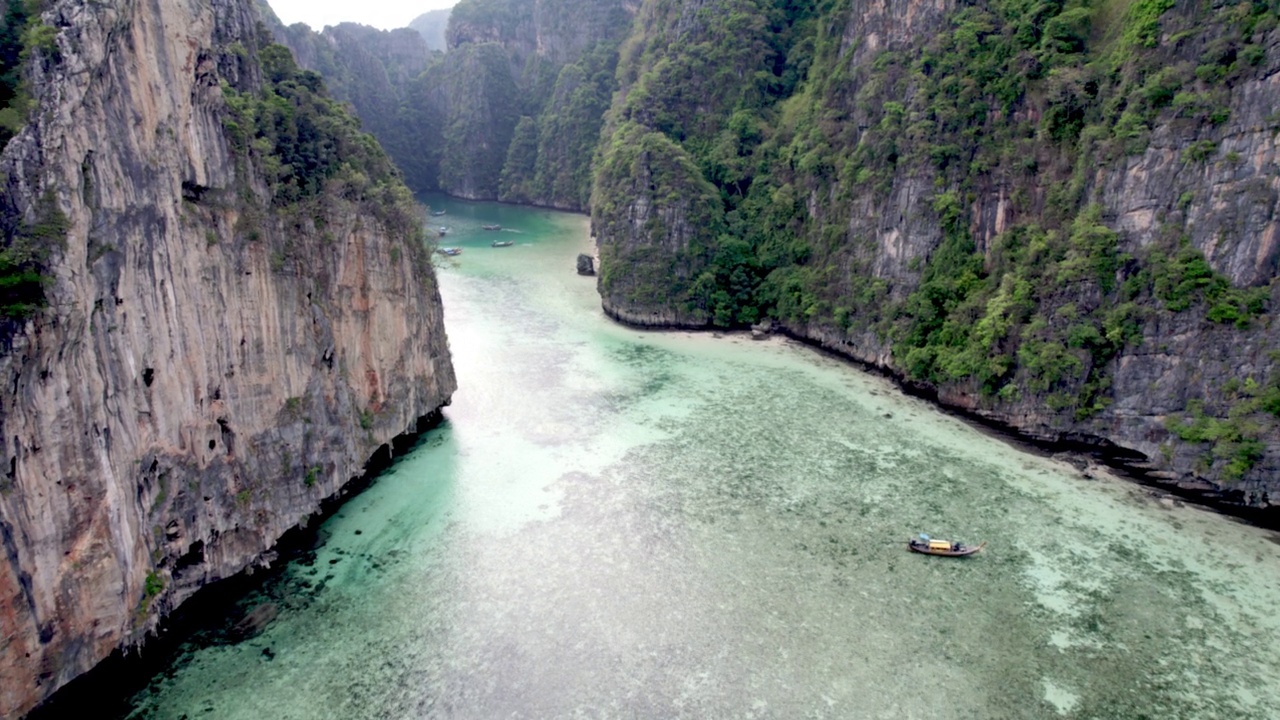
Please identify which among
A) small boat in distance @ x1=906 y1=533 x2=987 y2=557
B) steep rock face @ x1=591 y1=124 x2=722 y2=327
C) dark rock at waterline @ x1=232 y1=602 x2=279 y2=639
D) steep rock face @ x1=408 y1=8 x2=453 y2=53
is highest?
steep rock face @ x1=408 y1=8 x2=453 y2=53

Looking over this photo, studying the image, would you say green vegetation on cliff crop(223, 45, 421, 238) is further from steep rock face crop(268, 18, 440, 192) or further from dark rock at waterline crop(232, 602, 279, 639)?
steep rock face crop(268, 18, 440, 192)

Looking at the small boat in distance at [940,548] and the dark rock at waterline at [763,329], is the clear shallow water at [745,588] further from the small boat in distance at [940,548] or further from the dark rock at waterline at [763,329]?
the dark rock at waterline at [763,329]

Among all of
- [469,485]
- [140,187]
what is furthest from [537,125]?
[140,187]

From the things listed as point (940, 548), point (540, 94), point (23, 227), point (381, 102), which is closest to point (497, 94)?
point (540, 94)

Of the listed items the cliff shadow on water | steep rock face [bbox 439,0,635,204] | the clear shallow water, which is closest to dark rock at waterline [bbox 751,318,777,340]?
the clear shallow water

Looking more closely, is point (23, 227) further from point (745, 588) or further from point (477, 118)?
point (477, 118)

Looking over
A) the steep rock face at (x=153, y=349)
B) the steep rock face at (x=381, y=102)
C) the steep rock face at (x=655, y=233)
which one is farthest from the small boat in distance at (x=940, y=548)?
the steep rock face at (x=381, y=102)

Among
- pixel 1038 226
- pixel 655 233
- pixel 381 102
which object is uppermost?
pixel 381 102
